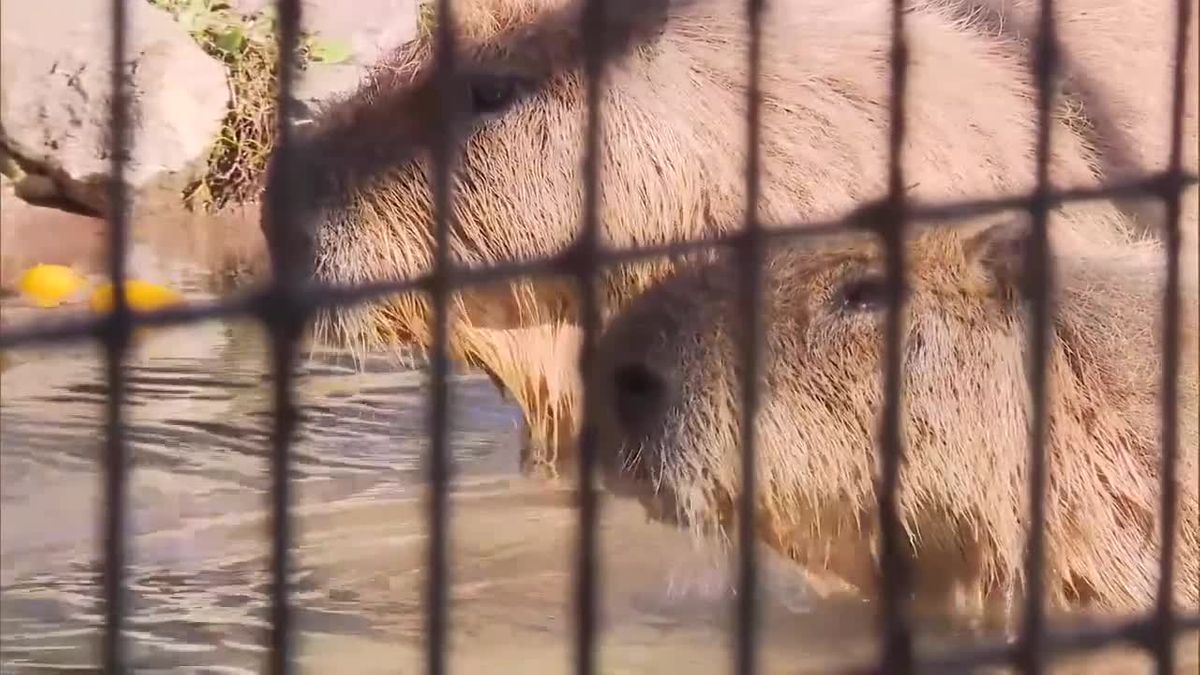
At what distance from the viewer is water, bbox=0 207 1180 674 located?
2.27 m

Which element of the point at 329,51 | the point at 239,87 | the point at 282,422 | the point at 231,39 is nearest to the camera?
the point at 282,422

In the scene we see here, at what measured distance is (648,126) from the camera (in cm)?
235

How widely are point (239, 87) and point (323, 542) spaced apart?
6.34ft

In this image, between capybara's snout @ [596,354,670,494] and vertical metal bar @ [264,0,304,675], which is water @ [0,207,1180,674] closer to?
capybara's snout @ [596,354,670,494]

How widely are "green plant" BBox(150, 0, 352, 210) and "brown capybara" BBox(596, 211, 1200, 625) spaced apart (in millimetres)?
1484

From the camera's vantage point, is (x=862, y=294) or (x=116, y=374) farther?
(x=862, y=294)

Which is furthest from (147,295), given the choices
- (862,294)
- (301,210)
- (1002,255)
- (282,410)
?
(282,410)

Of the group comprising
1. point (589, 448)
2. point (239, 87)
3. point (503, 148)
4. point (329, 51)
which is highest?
point (239, 87)

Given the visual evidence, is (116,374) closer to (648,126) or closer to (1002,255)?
(1002,255)

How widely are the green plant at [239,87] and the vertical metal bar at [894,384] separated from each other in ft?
5.16

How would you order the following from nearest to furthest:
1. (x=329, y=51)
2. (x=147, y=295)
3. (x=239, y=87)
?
(x=147, y=295), (x=329, y=51), (x=239, y=87)

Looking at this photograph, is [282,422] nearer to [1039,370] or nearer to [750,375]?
[750,375]

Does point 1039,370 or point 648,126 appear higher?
point 648,126

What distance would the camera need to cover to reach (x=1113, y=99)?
2.38m
